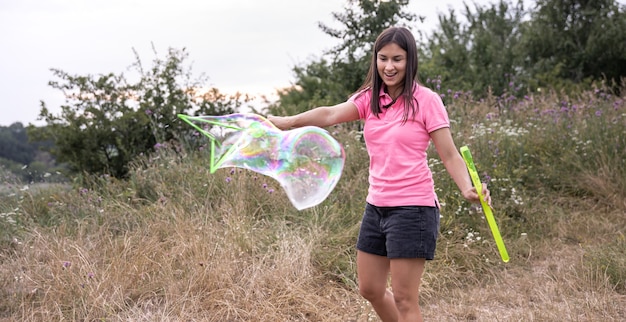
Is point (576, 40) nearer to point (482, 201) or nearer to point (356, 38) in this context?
point (356, 38)

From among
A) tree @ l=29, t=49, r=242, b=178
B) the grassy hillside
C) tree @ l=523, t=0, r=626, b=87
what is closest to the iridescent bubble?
the grassy hillside

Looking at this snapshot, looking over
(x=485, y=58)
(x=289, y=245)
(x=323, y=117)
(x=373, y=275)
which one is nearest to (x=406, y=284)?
(x=373, y=275)

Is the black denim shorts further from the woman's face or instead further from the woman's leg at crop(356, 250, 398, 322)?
the woman's face

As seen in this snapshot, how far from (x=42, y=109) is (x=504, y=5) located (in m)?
15.0

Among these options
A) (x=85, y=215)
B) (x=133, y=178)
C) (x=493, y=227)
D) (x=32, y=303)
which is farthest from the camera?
(x=133, y=178)

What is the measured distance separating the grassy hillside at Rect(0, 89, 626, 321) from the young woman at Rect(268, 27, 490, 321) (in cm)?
115

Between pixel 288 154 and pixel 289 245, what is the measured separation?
1459mm

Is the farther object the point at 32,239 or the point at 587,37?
the point at 587,37

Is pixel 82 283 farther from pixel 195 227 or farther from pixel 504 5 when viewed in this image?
pixel 504 5

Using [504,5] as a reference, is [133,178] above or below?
below

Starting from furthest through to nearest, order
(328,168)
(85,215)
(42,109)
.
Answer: (42,109) < (85,215) < (328,168)

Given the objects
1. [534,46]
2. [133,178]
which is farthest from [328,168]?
[534,46]

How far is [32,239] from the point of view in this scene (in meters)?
4.75

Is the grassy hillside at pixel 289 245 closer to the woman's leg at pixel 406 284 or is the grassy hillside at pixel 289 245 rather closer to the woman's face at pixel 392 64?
the woman's leg at pixel 406 284
